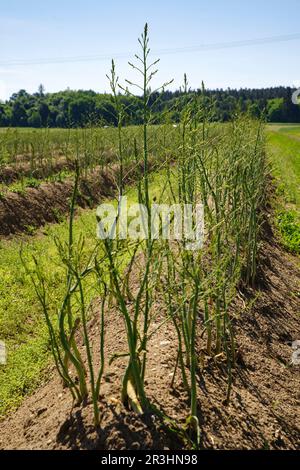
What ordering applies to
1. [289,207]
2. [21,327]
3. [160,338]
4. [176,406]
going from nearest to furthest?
[176,406]
[160,338]
[21,327]
[289,207]

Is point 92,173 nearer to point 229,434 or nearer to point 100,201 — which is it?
point 100,201

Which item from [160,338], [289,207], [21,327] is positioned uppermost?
[160,338]

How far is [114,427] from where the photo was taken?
7.52 ft

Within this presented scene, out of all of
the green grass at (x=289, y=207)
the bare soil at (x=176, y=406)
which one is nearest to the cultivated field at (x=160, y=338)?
the bare soil at (x=176, y=406)

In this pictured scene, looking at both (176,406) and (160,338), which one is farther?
(160,338)

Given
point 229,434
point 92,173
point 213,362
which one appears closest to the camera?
point 229,434

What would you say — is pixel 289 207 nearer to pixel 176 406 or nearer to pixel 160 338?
pixel 160 338

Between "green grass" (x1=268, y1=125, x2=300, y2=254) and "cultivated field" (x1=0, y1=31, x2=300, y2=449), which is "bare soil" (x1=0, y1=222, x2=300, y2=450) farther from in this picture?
"green grass" (x1=268, y1=125, x2=300, y2=254)

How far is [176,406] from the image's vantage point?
98.1 inches

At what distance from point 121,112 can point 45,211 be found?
7382mm

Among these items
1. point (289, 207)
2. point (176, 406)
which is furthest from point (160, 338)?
point (289, 207)

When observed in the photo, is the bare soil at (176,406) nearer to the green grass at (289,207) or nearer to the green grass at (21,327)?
the green grass at (21,327)
